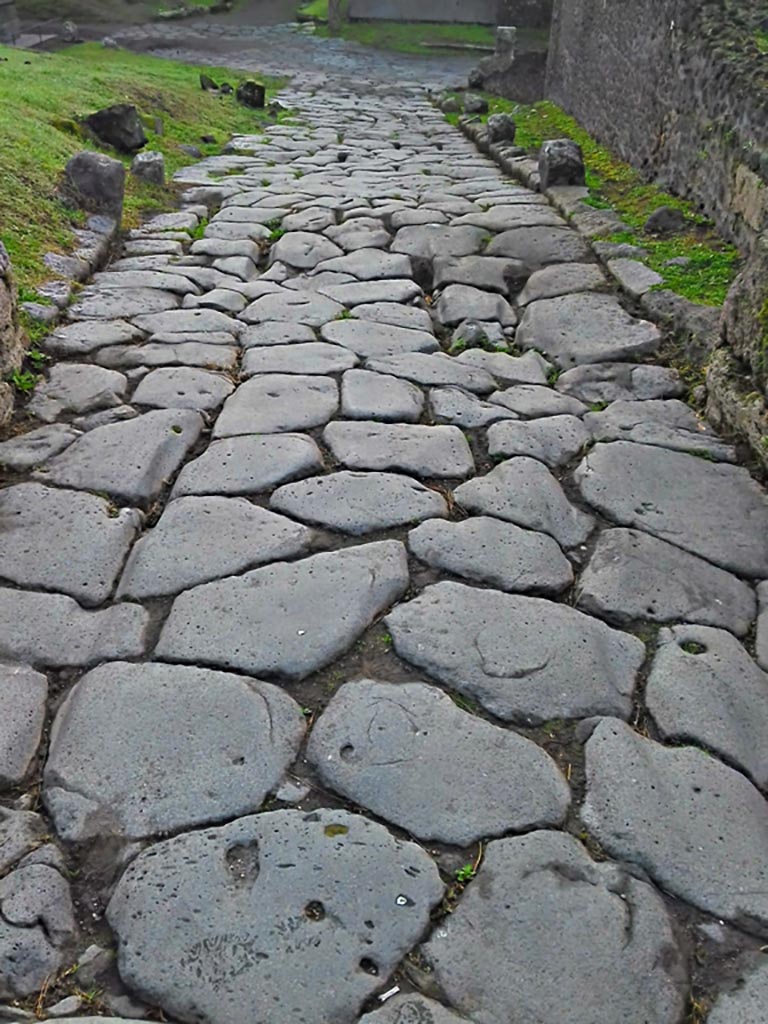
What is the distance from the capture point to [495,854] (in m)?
1.85

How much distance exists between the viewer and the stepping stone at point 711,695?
7.06 ft

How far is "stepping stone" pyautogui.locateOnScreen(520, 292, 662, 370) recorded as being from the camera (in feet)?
14.1

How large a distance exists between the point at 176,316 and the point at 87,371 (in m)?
0.84

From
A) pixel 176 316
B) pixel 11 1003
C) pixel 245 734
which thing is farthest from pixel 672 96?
pixel 11 1003

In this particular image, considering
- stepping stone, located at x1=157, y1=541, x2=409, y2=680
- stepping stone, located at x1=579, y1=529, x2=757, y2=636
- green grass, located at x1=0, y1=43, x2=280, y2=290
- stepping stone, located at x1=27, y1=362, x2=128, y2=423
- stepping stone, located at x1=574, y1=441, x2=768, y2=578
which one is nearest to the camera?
stepping stone, located at x1=157, y1=541, x2=409, y2=680

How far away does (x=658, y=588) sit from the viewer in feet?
8.73

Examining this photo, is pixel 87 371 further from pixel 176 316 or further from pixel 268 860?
pixel 268 860

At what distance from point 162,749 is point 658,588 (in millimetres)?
1440

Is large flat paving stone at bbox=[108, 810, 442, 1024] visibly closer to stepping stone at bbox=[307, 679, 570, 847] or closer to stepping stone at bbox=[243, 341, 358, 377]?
stepping stone at bbox=[307, 679, 570, 847]

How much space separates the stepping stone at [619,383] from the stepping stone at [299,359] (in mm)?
962

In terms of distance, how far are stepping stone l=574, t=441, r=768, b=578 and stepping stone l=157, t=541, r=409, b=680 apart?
0.82m

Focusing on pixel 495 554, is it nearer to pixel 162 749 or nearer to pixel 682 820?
pixel 682 820

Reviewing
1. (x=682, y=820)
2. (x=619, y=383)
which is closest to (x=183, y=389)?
(x=619, y=383)

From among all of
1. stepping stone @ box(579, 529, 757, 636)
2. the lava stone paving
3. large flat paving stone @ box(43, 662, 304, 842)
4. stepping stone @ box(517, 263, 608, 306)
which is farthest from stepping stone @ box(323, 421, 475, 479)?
stepping stone @ box(517, 263, 608, 306)
